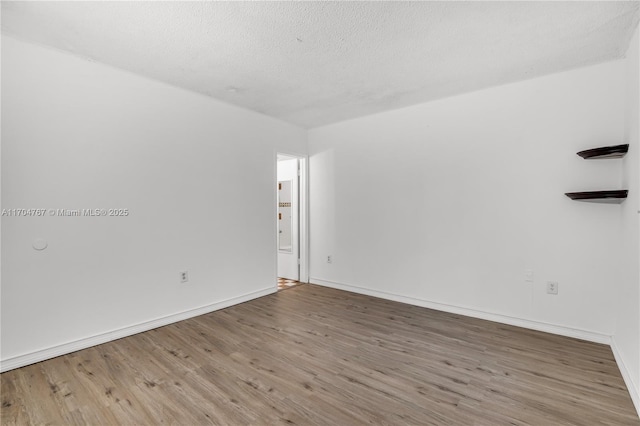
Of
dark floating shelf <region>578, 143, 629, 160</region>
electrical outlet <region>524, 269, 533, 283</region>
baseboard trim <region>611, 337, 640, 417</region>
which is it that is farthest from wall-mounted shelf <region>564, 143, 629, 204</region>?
baseboard trim <region>611, 337, 640, 417</region>

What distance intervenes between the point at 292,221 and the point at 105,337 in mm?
2925

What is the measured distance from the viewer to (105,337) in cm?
278

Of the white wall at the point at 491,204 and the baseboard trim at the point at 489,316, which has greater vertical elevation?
the white wall at the point at 491,204

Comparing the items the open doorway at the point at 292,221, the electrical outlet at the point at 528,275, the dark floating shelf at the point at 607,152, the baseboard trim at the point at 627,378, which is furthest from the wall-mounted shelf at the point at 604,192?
the open doorway at the point at 292,221

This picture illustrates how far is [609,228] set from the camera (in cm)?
270

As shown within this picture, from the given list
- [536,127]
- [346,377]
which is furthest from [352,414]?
[536,127]

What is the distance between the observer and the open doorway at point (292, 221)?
492 cm

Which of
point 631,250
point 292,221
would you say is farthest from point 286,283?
point 631,250

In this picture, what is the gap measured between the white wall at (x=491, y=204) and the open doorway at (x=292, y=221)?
0.62 m

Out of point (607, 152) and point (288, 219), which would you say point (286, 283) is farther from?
point (607, 152)

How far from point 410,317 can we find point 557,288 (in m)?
1.40

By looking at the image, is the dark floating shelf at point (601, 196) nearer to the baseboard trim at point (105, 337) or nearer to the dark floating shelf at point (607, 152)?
the dark floating shelf at point (607, 152)

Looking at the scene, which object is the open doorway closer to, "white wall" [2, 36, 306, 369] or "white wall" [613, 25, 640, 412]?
"white wall" [2, 36, 306, 369]

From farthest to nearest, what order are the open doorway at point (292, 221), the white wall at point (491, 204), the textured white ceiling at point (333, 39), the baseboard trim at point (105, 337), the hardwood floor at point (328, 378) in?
the open doorway at point (292, 221)
the white wall at point (491, 204)
the baseboard trim at point (105, 337)
the textured white ceiling at point (333, 39)
the hardwood floor at point (328, 378)
